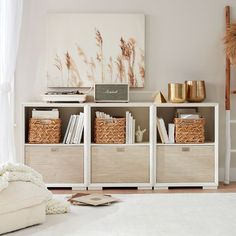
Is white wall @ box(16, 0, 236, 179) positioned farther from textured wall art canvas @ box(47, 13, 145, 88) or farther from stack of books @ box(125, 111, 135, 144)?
stack of books @ box(125, 111, 135, 144)

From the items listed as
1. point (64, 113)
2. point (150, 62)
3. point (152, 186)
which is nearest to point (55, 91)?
point (64, 113)

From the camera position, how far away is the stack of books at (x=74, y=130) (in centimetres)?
497

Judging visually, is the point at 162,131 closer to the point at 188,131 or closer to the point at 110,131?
the point at 188,131

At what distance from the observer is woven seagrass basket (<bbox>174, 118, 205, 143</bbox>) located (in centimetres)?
497

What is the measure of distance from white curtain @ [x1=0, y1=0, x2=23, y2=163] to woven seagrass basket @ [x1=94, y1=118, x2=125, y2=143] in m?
0.81

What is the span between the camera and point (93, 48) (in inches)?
206

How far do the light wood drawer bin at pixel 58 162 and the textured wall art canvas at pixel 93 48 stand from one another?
0.71 meters

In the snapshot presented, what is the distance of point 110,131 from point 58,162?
0.56 meters

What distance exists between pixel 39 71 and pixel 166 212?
233 centimetres

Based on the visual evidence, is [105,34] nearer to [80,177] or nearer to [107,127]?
[107,127]

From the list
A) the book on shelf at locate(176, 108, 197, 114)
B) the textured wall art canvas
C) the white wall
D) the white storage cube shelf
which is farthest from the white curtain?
the book on shelf at locate(176, 108, 197, 114)

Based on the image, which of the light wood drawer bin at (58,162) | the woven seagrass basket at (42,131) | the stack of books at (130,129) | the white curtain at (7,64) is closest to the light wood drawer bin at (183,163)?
the stack of books at (130,129)

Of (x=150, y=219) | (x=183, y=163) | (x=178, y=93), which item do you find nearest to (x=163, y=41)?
(x=178, y=93)

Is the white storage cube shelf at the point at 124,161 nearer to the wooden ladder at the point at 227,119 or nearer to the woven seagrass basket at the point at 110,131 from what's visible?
the woven seagrass basket at the point at 110,131
